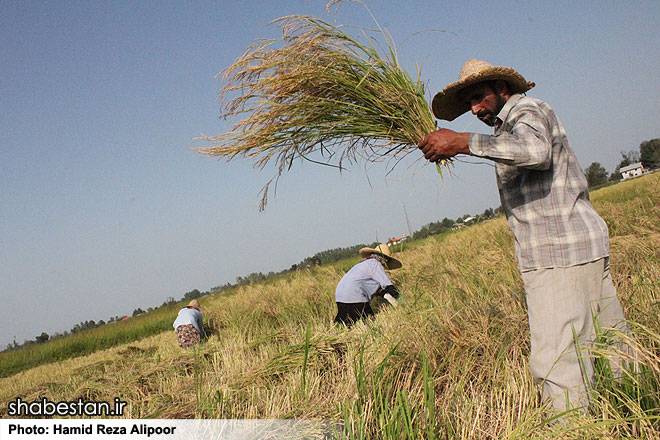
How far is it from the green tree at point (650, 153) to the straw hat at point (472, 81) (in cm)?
8132

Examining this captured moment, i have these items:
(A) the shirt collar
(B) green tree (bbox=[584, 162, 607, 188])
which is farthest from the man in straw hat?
(B) green tree (bbox=[584, 162, 607, 188])

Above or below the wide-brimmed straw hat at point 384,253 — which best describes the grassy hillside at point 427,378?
below

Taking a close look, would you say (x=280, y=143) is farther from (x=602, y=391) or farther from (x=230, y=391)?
(x=602, y=391)

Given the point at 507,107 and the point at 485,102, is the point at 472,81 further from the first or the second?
the point at 507,107

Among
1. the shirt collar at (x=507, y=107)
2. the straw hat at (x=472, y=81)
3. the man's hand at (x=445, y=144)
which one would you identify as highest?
the straw hat at (x=472, y=81)

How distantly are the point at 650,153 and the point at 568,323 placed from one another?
89066mm

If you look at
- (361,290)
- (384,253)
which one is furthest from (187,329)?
(384,253)

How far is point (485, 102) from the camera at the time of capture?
80.4 inches

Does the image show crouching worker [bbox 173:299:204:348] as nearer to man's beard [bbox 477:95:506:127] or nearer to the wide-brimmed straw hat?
the wide-brimmed straw hat

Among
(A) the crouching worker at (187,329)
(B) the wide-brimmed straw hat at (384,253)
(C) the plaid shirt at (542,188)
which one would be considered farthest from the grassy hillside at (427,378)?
(A) the crouching worker at (187,329)

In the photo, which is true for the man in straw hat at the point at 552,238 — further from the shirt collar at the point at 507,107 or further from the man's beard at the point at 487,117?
the man's beard at the point at 487,117

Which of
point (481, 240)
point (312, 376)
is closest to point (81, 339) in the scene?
point (481, 240)

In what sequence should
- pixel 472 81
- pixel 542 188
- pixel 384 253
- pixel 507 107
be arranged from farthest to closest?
1. pixel 384 253
2. pixel 472 81
3. pixel 507 107
4. pixel 542 188

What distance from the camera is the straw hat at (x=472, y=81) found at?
193 cm
